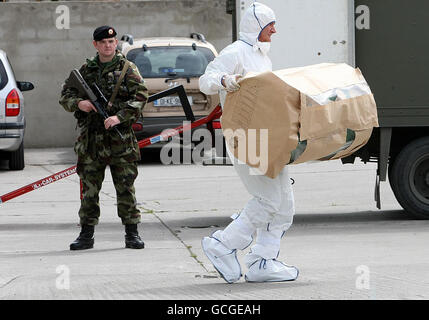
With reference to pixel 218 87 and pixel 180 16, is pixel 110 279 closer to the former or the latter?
pixel 218 87

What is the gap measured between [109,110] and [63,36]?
11.6 m

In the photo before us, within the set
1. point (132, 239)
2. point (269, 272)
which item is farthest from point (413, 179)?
point (269, 272)

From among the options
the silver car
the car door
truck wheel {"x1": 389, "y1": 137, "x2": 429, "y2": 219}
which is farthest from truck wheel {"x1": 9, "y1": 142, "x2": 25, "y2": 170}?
truck wheel {"x1": 389, "y1": 137, "x2": 429, "y2": 219}

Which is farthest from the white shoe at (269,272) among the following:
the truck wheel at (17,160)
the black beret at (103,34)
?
the truck wheel at (17,160)

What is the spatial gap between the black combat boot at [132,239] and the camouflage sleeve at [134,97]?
2.88 feet

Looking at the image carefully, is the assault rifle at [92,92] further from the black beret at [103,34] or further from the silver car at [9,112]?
the silver car at [9,112]

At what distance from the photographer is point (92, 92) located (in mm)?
8992

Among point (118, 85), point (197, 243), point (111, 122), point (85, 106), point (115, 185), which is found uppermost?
point (118, 85)

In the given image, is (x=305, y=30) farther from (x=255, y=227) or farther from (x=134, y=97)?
Result: (x=255, y=227)

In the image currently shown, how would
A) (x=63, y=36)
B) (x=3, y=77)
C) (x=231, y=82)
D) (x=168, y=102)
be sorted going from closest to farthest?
1. (x=231, y=82)
2. (x=3, y=77)
3. (x=168, y=102)
4. (x=63, y=36)

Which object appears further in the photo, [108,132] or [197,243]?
[197,243]

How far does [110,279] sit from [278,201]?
1258 mm
